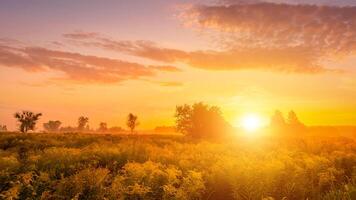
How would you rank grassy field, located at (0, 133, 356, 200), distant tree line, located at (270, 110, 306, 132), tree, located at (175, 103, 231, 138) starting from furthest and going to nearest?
distant tree line, located at (270, 110, 306, 132)
tree, located at (175, 103, 231, 138)
grassy field, located at (0, 133, 356, 200)

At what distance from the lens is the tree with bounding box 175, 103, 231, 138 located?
59.3 meters

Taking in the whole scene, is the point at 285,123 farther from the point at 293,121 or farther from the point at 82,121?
the point at 82,121

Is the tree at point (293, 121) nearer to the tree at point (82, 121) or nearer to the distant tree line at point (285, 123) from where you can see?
the distant tree line at point (285, 123)

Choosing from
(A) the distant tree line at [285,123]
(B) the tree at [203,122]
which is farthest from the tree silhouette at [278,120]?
(B) the tree at [203,122]

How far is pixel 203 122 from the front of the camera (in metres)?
59.9

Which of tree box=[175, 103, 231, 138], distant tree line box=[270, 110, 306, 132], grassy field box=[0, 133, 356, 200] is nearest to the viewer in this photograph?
grassy field box=[0, 133, 356, 200]

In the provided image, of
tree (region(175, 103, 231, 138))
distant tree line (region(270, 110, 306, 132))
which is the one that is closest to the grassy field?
tree (region(175, 103, 231, 138))

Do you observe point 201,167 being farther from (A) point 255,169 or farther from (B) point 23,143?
(B) point 23,143

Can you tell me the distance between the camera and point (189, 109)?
201 feet

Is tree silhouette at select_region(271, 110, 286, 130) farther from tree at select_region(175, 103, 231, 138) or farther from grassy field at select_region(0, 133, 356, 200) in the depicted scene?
grassy field at select_region(0, 133, 356, 200)

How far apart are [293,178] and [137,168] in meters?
5.98

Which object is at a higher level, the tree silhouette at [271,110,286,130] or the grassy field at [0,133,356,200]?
the tree silhouette at [271,110,286,130]

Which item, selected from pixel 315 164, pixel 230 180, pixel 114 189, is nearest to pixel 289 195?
pixel 230 180

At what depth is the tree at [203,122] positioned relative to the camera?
59.3m
